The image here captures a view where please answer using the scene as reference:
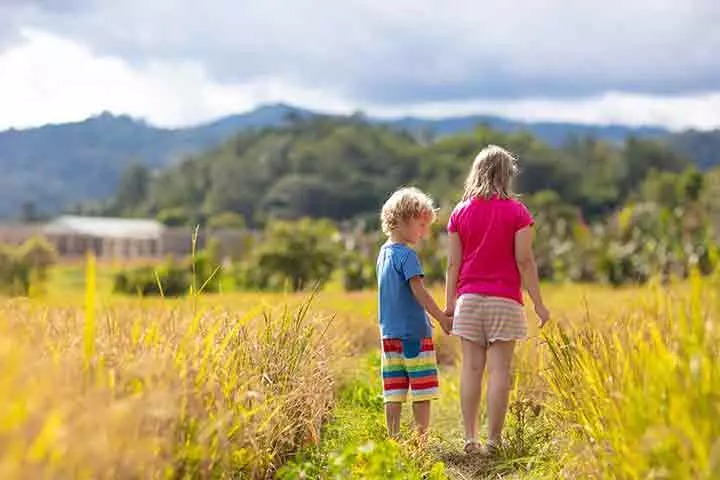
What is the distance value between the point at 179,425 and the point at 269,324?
1.89 m

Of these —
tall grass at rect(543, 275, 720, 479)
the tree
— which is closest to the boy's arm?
tall grass at rect(543, 275, 720, 479)

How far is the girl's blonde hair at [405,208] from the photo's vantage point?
18.2ft

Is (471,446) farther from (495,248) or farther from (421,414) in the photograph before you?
(495,248)

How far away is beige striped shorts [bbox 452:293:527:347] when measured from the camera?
5594 millimetres

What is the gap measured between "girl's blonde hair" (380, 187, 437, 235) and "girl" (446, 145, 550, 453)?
0.92 ft

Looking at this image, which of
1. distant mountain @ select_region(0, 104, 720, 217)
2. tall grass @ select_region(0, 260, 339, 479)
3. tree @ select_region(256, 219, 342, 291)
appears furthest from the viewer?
distant mountain @ select_region(0, 104, 720, 217)

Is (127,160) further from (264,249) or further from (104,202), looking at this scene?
(264,249)

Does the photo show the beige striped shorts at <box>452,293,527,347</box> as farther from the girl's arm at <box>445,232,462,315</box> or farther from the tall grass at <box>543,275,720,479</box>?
the tall grass at <box>543,275,720,479</box>

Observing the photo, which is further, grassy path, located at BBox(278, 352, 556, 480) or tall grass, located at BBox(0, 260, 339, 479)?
grassy path, located at BBox(278, 352, 556, 480)

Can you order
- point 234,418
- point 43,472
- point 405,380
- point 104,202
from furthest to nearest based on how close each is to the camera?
1. point 104,202
2. point 405,380
3. point 234,418
4. point 43,472

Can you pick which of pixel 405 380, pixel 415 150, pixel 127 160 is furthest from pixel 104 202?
pixel 405 380

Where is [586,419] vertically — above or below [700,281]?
below

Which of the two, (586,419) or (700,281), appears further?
(586,419)

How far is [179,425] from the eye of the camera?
3.46 m
